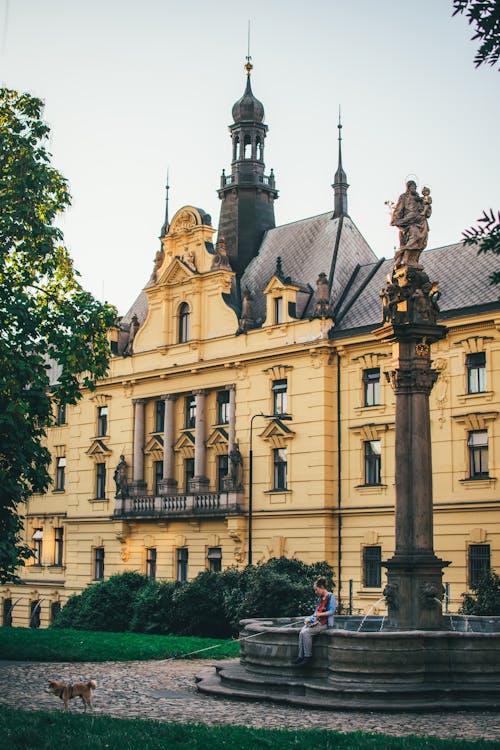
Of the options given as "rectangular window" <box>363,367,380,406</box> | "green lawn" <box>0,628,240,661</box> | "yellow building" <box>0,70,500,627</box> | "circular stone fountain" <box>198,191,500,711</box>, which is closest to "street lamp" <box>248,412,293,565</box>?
"yellow building" <box>0,70,500,627</box>

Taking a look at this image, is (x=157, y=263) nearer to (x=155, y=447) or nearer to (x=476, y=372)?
(x=155, y=447)

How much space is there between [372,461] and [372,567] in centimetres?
423

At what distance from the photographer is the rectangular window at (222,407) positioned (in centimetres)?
4979

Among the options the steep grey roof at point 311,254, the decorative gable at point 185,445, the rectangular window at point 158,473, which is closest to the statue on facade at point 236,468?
the decorative gable at point 185,445

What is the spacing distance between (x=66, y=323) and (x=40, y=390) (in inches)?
116

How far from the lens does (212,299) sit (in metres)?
51.2

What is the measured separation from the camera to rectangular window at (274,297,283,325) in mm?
47828

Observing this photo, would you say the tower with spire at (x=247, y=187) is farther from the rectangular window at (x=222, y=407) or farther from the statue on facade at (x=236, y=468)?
the statue on facade at (x=236, y=468)

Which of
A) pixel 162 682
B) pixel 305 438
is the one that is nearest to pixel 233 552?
pixel 305 438

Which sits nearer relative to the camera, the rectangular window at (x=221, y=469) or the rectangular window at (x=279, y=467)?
the rectangular window at (x=279, y=467)

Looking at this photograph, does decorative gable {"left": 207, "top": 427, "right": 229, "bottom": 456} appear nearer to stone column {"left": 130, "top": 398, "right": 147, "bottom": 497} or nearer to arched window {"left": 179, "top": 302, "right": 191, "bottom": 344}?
stone column {"left": 130, "top": 398, "right": 147, "bottom": 497}

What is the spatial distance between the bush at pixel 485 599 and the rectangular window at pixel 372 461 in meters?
7.71

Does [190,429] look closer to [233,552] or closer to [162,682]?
[233,552]

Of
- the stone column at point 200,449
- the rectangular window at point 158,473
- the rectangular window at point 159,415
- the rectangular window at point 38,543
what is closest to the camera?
the stone column at point 200,449
